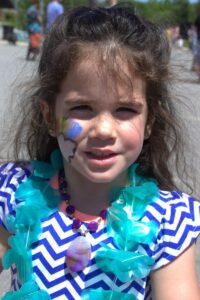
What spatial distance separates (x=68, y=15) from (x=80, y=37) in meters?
0.12

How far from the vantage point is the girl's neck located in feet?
5.08

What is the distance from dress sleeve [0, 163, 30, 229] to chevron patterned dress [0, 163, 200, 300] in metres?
0.12

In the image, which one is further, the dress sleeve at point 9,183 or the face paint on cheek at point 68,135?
the dress sleeve at point 9,183

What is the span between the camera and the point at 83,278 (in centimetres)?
149

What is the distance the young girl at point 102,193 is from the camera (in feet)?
4.71

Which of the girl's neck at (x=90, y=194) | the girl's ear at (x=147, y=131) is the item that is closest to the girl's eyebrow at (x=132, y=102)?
the girl's ear at (x=147, y=131)

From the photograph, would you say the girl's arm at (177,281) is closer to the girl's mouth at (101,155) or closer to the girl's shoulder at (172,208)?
the girl's shoulder at (172,208)

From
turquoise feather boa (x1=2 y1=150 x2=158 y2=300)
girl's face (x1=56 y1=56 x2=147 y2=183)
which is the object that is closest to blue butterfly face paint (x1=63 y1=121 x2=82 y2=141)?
girl's face (x1=56 y1=56 x2=147 y2=183)

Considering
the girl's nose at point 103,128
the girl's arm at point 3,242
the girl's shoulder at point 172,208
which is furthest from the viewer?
the girl's arm at point 3,242

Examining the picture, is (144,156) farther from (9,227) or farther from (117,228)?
(9,227)

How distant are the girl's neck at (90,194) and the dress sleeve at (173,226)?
0.13 m

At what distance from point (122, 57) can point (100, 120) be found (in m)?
0.18

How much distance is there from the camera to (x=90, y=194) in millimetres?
1555

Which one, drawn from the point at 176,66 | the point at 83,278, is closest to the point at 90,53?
the point at 176,66
